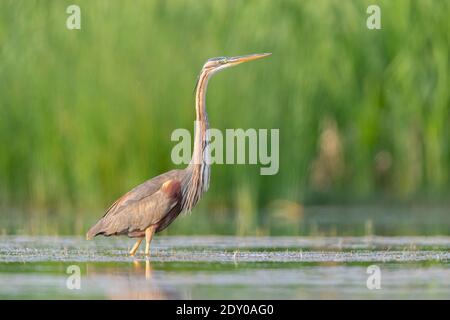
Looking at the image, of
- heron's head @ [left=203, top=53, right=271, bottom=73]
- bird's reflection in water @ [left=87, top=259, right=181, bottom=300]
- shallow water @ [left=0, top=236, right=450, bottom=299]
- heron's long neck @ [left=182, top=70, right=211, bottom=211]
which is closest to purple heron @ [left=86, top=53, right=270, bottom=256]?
heron's long neck @ [left=182, top=70, right=211, bottom=211]

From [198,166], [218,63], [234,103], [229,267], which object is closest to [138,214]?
[198,166]

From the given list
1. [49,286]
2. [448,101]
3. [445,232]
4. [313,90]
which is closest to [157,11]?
[313,90]

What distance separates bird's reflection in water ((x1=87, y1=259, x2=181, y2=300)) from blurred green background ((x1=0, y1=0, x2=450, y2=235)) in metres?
4.21

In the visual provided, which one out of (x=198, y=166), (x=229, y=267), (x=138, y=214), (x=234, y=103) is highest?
(x=234, y=103)

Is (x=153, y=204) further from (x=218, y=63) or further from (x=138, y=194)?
(x=218, y=63)

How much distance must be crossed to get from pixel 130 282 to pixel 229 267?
121 cm

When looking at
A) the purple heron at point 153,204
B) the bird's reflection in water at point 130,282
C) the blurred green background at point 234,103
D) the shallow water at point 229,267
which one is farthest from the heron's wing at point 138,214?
the blurred green background at point 234,103

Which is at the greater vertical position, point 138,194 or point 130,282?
point 138,194

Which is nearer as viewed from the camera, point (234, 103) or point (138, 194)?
point (138, 194)

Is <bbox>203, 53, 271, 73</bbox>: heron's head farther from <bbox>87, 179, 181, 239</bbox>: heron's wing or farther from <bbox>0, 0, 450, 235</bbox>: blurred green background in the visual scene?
<bbox>0, 0, 450, 235</bbox>: blurred green background

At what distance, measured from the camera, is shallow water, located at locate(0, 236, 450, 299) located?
338 inches

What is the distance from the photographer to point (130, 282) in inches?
359

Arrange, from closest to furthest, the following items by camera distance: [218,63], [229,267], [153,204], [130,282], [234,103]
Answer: [130,282] < [229,267] < [153,204] < [218,63] < [234,103]

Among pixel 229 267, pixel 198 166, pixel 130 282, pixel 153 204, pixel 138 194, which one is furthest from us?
pixel 198 166
